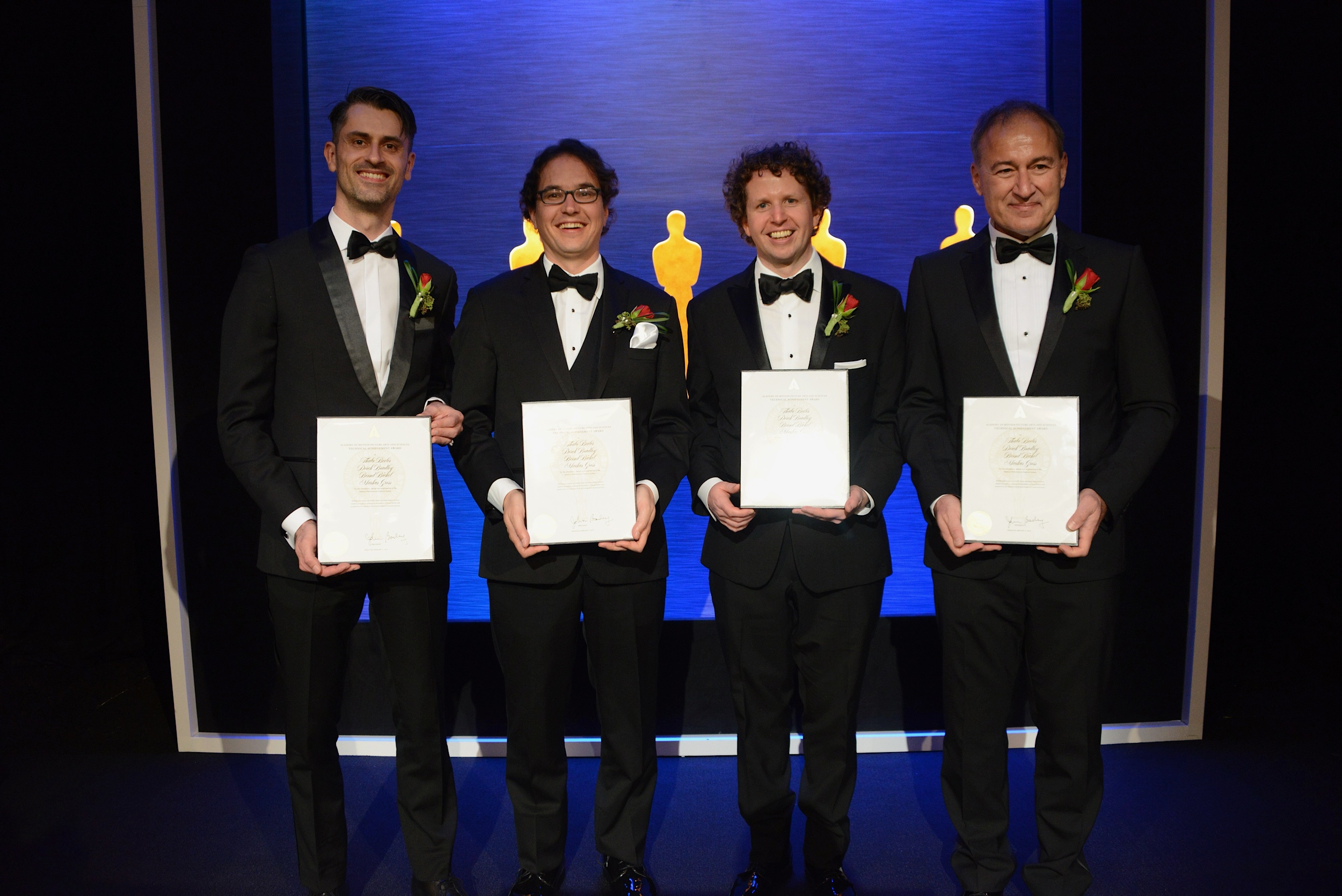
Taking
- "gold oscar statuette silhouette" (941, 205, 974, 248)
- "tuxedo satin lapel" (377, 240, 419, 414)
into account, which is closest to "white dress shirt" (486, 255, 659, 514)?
"tuxedo satin lapel" (377, 240, 419, 414)

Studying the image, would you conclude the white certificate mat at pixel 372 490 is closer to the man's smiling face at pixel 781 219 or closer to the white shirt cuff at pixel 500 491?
the white shirt cuff at pixel 500 491

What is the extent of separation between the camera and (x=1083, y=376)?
2.16m

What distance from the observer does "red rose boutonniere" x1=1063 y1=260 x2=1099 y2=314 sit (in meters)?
2.13

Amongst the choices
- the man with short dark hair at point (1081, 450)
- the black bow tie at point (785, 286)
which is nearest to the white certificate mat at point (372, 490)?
the black bow tie at point (785, 286)

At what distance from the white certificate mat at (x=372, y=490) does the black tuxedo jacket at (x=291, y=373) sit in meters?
0.13

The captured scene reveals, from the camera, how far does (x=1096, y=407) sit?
2188mm

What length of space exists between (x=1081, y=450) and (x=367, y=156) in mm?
2015

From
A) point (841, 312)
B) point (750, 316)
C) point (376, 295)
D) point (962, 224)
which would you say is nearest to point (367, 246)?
point (376, 295)

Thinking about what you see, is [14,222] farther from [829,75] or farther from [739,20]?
[829,75]

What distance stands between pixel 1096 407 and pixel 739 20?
216cm

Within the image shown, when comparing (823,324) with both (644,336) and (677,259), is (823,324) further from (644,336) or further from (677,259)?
(677,259)

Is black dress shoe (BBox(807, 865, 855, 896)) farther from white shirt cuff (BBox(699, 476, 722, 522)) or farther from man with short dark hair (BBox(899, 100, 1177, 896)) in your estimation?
white shirt cuff (BBox(699, 476, 722, 522))

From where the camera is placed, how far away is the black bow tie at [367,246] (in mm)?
2205

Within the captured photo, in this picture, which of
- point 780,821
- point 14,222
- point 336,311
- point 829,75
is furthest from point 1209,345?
point 14,222
